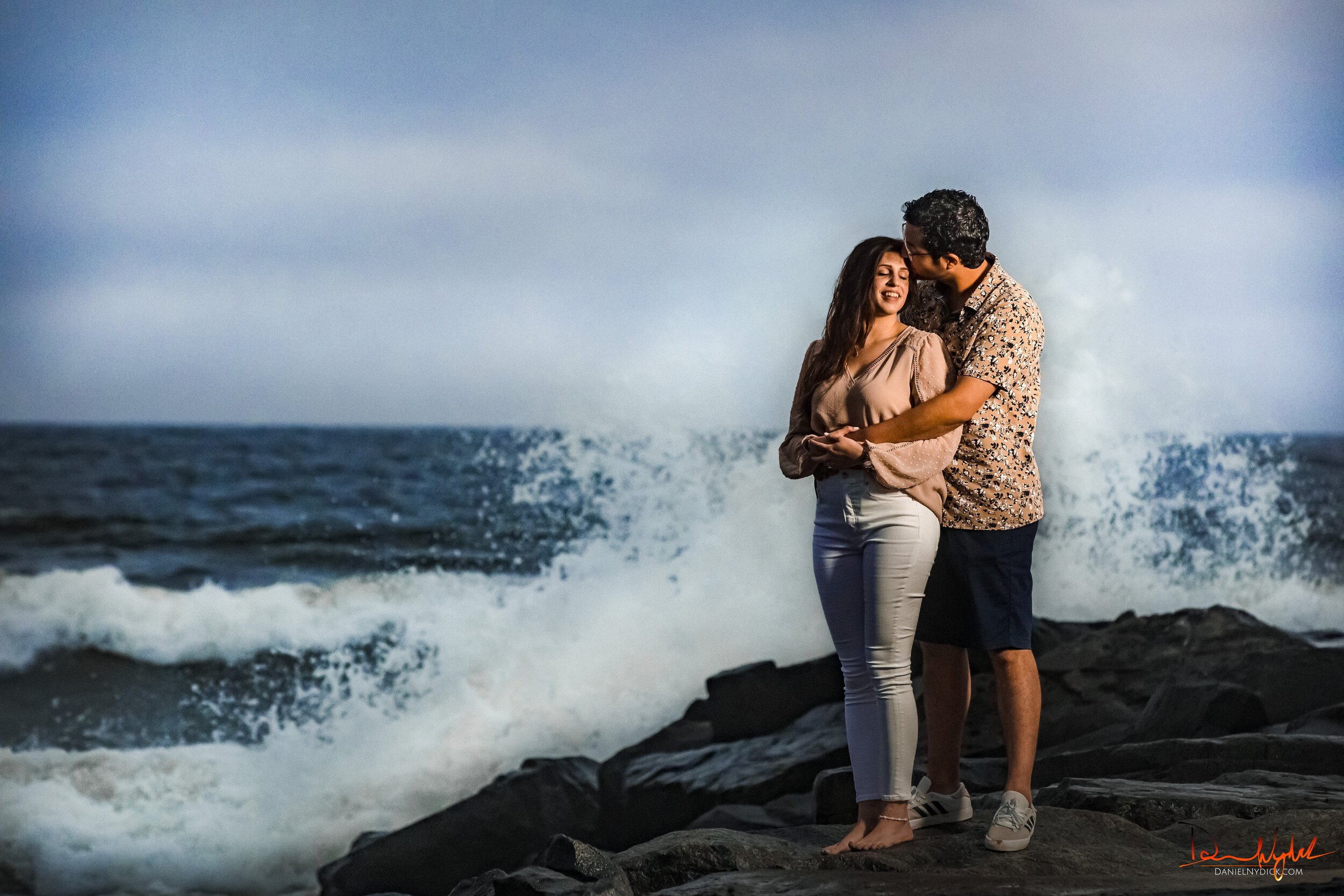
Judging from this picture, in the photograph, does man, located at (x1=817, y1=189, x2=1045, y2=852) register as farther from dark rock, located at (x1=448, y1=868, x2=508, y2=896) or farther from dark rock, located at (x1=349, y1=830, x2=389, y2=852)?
dark rock, located at (x1=349, y1=830, x2=389, y2=852)

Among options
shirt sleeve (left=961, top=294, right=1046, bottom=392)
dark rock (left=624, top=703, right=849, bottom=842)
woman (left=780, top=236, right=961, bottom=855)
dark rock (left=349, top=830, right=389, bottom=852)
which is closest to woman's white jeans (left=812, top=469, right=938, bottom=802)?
woman (left=780, top=236, right=961, bottom=855)

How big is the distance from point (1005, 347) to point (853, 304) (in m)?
0.33

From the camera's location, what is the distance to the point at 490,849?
459 cm

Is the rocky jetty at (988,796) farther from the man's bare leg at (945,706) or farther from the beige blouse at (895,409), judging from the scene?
the beige blouse at (895,409)

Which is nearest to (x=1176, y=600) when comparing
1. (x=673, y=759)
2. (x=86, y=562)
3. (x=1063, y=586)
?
(x=1063, y=586)

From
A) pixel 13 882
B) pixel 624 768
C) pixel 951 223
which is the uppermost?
pixel 951 223

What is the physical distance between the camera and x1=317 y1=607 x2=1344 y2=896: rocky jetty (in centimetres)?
245

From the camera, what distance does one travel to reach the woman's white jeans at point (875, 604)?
2424mm

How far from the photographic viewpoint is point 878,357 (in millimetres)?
2518

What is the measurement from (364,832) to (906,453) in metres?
4.34

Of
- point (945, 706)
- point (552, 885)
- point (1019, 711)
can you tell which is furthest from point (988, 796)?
point (552, 885)

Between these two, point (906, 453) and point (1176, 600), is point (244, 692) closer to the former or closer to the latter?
point (1176, 600)

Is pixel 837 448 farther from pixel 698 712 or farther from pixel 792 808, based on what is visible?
pixel 698 712

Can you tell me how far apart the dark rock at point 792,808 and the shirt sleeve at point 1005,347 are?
2116 mm
